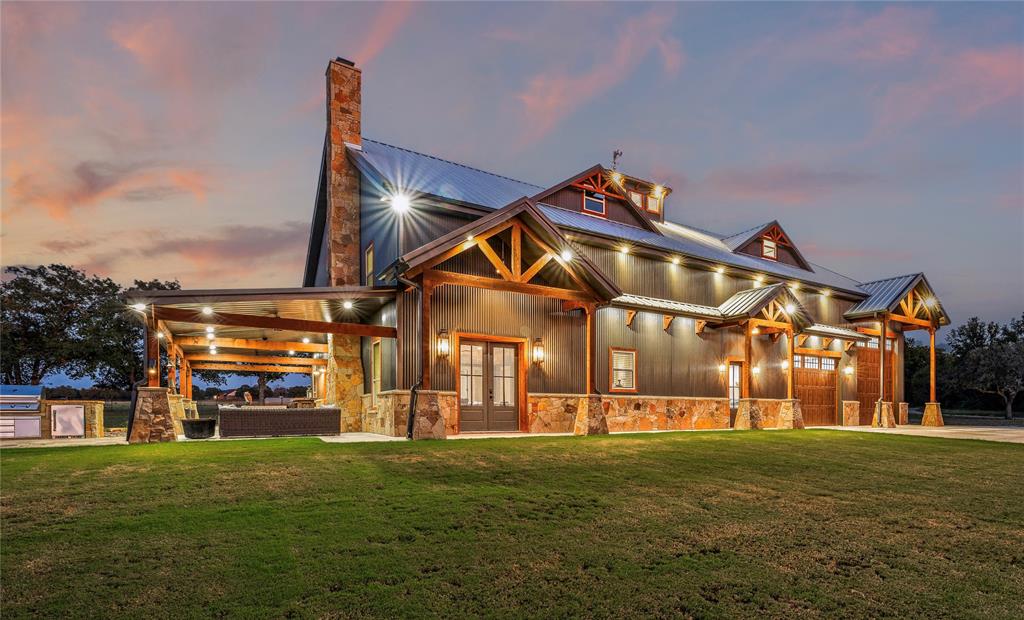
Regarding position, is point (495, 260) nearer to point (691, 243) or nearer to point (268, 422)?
point (268, 422)

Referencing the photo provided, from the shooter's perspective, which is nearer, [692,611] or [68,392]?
[692,611]

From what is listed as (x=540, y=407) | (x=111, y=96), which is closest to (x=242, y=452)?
(x=540, y=407)

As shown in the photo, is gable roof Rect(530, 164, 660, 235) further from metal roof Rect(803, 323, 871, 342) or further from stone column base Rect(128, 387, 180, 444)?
stone column base Rect(128, 387, 180, 444)

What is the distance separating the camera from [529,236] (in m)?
13.7

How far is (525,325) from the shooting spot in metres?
14.7

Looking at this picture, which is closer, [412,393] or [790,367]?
[412,393]

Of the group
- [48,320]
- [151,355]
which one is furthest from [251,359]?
[48,320]

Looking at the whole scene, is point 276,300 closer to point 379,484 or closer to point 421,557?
point 379,484

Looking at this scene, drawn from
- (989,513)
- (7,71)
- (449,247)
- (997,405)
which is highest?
(7,71)

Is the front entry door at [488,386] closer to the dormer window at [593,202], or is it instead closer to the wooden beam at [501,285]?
the wooden beam at [501,285]

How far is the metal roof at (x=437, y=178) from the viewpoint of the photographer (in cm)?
1503

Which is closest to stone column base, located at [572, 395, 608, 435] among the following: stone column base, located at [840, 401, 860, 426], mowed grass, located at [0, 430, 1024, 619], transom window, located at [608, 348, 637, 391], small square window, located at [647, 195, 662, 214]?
transom window, located at [608, 348, 637, 391]

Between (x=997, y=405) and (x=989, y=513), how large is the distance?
5473 cm

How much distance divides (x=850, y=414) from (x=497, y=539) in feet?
73.8
